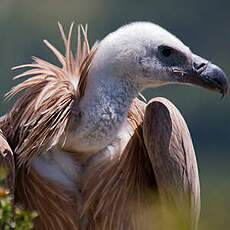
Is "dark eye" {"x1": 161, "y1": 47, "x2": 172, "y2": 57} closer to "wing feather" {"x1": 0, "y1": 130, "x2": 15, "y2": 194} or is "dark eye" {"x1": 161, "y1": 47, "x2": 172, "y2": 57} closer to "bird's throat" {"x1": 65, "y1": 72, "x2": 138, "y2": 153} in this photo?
"bird's throat" {"x1": 65, "y1": 72, "x2": 138, "y2": 153}

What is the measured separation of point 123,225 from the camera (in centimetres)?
387

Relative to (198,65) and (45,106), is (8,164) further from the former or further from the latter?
(198,65)

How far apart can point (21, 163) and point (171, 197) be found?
24.2 inches

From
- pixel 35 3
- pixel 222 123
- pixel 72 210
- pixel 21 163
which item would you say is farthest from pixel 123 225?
pixel 35 3

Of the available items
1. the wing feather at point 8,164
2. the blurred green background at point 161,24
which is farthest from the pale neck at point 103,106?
the blurred green background at point 161,24

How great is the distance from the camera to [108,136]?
3.61 meters

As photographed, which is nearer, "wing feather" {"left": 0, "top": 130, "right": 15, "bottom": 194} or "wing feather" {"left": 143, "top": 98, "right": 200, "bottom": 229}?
"wing feather" {"left": 0, "top": 130, "right": 15, "bottom": 194}

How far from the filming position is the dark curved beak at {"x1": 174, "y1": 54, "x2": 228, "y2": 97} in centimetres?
361

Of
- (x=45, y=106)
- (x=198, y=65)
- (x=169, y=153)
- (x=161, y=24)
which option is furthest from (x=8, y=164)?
(x=161, y=24)

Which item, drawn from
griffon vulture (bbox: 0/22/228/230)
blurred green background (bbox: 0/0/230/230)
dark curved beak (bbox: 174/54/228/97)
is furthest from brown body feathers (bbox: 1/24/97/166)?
blurred green background (bbox: 0/0/230/230)

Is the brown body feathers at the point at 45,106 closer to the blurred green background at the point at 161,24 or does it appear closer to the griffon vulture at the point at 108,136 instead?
the griffon vulture at the point at 108,136

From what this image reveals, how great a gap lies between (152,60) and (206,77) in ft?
0.71

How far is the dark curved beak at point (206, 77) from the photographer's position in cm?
361

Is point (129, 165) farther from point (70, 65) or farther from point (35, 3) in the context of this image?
point (35, 3)
